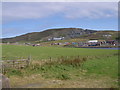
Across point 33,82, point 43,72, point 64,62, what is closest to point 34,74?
point 43,72

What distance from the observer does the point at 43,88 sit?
1354 centimetres

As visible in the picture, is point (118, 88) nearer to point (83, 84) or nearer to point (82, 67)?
point (83, 84)

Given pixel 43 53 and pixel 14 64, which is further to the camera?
pixel 43 53

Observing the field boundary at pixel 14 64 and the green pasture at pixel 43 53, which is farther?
the green pasture at pixel 43 53

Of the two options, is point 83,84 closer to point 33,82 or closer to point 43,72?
point 33,82

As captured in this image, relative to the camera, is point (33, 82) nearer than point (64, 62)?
Yes

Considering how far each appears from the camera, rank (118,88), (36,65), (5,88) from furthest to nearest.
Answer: (36,65) → (118,88) → (5,88)

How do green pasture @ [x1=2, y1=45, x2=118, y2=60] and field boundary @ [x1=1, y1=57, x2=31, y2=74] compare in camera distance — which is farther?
green pasture @ [x1=2, y1=45, x2=118, y2=60]

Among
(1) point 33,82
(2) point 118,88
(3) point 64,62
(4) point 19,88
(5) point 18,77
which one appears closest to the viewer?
(2) point 118,88

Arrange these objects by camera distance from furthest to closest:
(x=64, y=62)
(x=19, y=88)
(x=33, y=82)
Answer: (x=64, y=62), (x=33, y=82), (x=19, y=88)

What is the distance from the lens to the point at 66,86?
13961mm

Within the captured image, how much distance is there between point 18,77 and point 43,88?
189 inches

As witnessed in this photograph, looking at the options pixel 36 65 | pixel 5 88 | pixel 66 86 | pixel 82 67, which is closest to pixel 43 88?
pixel 66 86

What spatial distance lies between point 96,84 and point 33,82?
5.07 m
